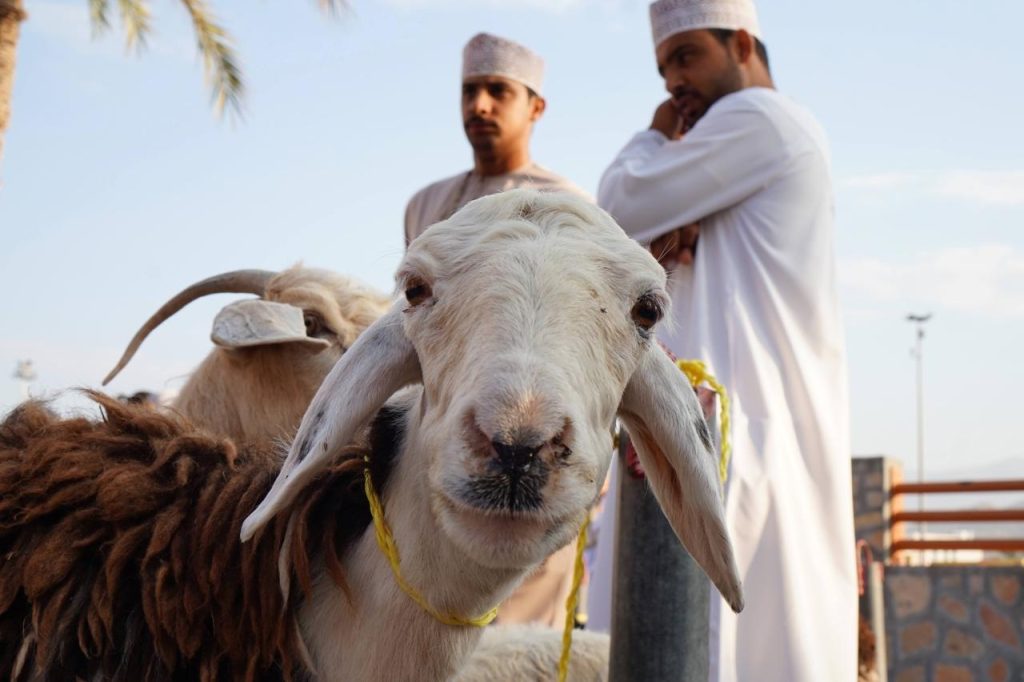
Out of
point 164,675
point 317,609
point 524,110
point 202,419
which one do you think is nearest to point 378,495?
point 317,609

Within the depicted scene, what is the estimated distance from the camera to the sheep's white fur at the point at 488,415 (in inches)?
70.7

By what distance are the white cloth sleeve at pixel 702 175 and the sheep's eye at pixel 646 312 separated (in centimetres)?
143

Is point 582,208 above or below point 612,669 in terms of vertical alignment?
above

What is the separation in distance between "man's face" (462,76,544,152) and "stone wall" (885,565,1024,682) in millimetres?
7018

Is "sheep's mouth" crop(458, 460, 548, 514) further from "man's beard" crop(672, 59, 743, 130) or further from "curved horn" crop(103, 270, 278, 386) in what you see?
"curved horn" crop(103, 270, 278, 386)

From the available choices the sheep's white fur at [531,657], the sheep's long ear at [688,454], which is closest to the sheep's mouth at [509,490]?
the sheep's long ear at [688,454]

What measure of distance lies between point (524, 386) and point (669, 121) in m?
2.53

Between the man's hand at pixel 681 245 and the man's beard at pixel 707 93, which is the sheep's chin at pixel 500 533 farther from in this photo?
the man's beard at pixel 707 93

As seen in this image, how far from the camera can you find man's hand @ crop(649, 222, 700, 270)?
140 inches

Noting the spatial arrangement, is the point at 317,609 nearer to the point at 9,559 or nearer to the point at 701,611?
the point at 9,559

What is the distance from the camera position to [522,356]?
1814 mm

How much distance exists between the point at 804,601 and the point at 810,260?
108 cm

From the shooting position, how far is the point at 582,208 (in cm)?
228

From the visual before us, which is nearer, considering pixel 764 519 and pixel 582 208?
pixel 582 208
